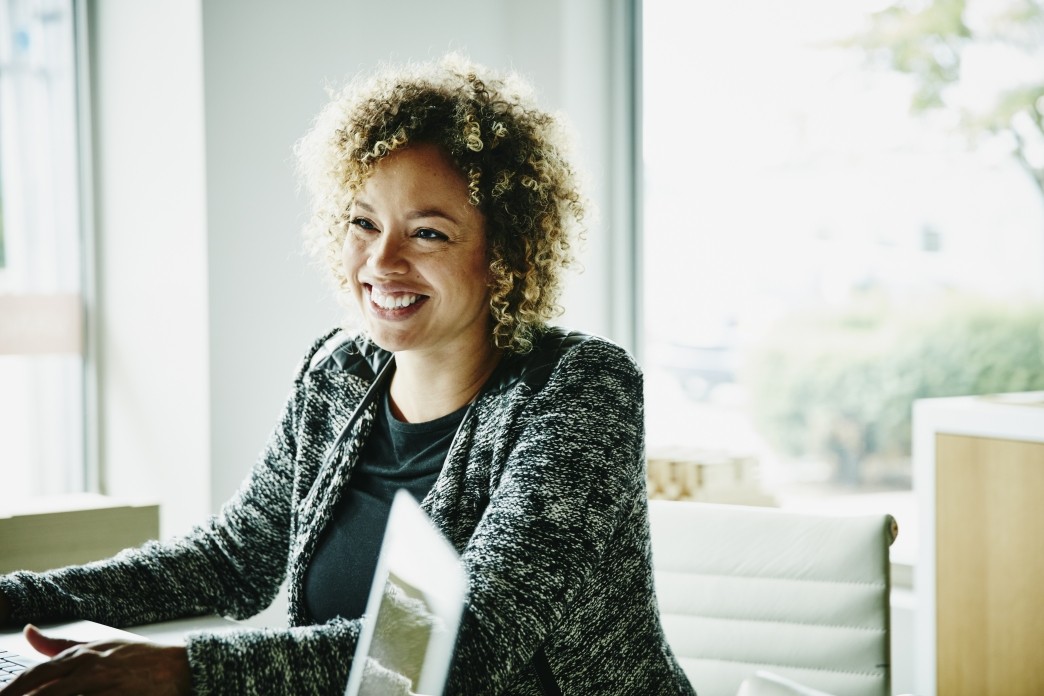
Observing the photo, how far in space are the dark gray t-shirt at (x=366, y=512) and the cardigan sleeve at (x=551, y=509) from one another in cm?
18

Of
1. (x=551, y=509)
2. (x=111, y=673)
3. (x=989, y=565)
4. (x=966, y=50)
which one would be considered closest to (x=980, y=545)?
(x=989, y=565)

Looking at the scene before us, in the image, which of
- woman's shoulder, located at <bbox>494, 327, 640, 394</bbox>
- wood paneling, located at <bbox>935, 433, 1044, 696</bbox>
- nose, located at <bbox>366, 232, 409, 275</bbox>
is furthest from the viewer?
wood paneling, located at <bbox>935, 433, 1044, 696</bbox>

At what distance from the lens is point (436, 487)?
1402 mm

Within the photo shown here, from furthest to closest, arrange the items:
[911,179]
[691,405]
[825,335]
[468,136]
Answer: [691,405] < [825,335] < [911,179] < [468,136]

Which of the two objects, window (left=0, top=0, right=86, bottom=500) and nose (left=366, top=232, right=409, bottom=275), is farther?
window (left=0, top=0, right=86, bottom=500)

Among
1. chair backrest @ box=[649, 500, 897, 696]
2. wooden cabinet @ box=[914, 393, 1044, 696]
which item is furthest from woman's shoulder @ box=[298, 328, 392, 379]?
wooden cabinet @ box=[914, 393, 1044, 696]

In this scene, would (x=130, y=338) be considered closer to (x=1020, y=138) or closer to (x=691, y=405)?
(x=691, y=405)

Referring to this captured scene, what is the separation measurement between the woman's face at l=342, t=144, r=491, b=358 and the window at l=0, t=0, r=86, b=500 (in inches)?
64.4

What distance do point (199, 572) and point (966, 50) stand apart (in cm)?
211

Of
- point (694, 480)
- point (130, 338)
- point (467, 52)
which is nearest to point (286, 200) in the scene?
point (130, 338)

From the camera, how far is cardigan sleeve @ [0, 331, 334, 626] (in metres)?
1.42

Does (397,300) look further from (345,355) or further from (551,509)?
(551,509)

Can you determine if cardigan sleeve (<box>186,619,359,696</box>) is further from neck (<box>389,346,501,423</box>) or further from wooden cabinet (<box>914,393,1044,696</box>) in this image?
wooden cabinet (<box>914,393,1044,696</box>)

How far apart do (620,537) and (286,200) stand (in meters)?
1.63
